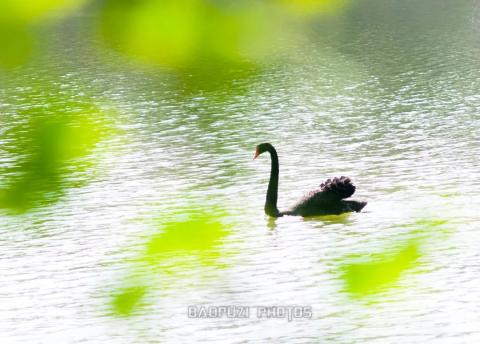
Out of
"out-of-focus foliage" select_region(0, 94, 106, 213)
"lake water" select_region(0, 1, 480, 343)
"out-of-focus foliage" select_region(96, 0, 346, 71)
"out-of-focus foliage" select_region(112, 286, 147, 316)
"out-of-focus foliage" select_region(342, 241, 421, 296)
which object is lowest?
"lake water" select_region(0, 1, 480, 343)

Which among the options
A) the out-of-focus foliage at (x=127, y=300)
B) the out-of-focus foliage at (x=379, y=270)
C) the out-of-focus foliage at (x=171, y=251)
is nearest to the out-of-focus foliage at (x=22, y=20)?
the out-of-focus foliage at (x=171, y=251)

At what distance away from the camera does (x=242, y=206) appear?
42.0 ft

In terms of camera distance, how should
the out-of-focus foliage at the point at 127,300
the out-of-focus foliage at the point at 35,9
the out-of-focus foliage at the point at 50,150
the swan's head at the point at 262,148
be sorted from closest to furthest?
1. the out-of-focus foliage at the point at 35,9
2. the out-of-focus foliage at the point at 50,150
3. the out-of-focus foliage at the point at 127,300
4. the swan's head at the point at 262,148

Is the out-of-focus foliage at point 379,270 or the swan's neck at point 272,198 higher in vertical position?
the out-of-focus foliage at point 379,270

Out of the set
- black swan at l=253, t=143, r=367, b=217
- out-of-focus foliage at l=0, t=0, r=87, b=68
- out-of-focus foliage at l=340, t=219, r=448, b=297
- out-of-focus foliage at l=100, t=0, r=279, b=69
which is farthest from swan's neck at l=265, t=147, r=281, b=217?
out-of-focus foliage at l=100, t=0, r=279, b=69

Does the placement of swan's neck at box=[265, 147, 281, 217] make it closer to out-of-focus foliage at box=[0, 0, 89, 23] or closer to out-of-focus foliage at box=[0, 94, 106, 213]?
out-of-focus foliage at box=[0, 94, 106, 213]

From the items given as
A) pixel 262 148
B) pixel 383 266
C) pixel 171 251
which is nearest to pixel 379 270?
pixel 383 266

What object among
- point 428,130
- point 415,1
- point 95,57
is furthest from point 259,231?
point 415,1

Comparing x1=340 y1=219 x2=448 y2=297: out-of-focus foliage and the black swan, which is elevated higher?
x1=340 y1=219 x2=448 y2=297: out-of-focus foliage

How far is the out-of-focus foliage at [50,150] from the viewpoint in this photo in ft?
7.38

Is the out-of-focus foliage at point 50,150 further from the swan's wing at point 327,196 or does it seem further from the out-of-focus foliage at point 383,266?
the swan's wing at point 327,196

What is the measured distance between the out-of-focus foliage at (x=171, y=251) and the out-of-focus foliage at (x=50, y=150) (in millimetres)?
260

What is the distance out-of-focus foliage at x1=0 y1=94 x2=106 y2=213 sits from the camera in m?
2.25

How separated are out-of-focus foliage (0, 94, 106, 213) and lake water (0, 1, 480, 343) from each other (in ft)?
0.45
